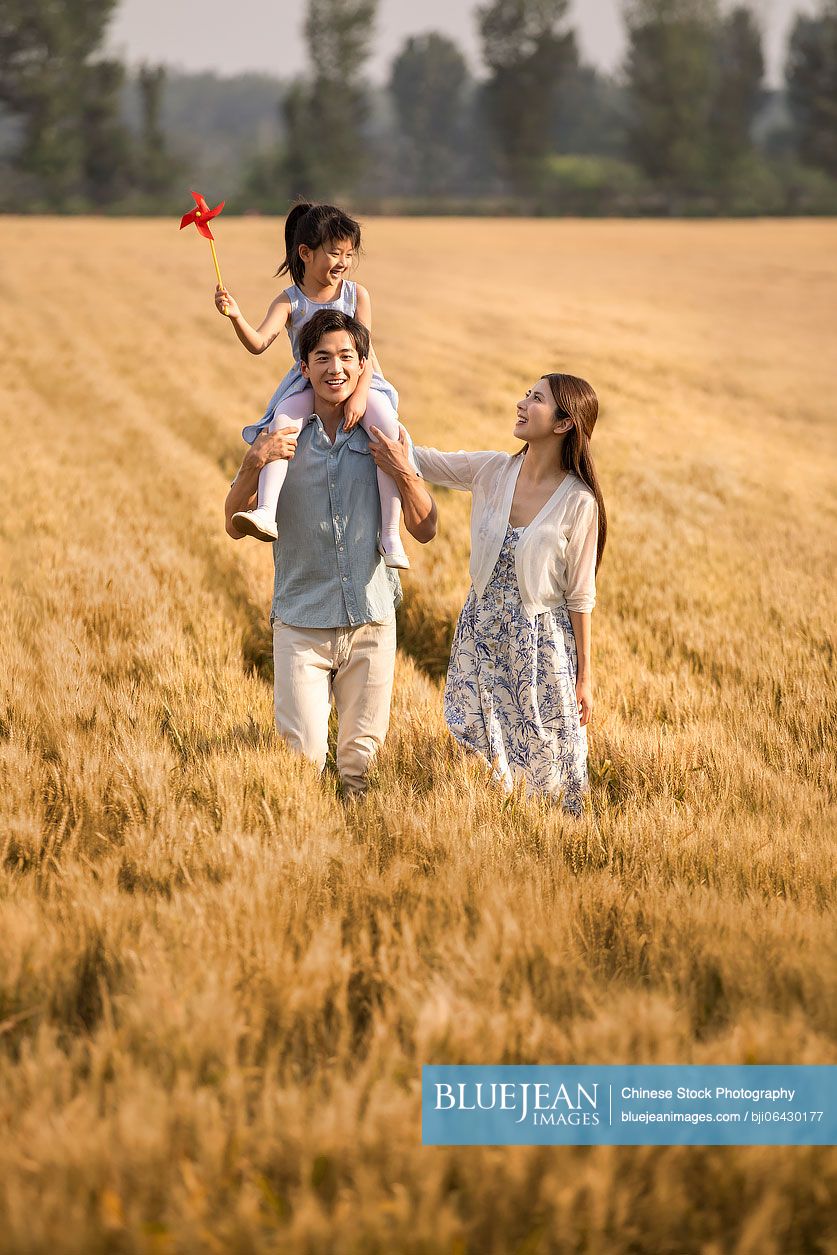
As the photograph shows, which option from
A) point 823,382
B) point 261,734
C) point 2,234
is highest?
point 2,234

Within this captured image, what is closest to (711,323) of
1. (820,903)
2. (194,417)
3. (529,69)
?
(194,417)

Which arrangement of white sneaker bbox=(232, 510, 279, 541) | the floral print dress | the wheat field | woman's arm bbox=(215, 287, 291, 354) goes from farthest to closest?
woman's arm bbox=(215, 287, 291, 354)
the floral print dress
white sneaker bbox=(232, 510, 279, 541)
the wheat field

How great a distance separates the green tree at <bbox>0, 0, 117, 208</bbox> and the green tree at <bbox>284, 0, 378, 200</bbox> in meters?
10.7

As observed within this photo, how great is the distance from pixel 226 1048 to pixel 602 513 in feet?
7.64

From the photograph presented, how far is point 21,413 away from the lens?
11.4 meters

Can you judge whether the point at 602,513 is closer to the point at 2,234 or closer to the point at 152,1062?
the point at 152,1062

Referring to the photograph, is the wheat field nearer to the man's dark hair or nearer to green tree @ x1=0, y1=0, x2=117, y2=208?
the man's dark hair

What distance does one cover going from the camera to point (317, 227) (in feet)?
13.4

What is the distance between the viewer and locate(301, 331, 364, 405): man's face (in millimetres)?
3625

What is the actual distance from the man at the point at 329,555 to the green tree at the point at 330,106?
61745 millimetres

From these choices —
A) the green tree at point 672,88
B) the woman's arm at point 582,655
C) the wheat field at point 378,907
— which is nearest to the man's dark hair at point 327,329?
the woman's arm at point 582,655

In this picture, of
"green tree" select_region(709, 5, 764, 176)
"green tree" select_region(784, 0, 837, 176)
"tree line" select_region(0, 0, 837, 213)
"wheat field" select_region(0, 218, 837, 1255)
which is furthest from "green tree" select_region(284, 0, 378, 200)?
"wheat field" select_region(0, 218, 837, 1255)

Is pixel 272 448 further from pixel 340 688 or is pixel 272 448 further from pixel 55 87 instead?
pixel 55 87

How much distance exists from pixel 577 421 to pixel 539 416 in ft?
0.45
